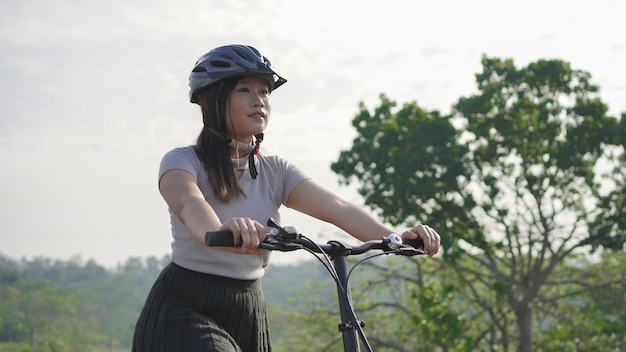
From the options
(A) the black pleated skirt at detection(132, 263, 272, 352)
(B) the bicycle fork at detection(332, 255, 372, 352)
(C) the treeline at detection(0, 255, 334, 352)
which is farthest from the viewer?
(C) the treeline at detection(0, 255, 334, 352)

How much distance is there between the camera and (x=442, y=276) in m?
24.4

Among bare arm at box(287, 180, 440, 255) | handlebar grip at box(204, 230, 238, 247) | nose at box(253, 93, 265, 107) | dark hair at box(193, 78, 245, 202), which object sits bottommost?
handlebar grip at box(204, 230, 238, 247)

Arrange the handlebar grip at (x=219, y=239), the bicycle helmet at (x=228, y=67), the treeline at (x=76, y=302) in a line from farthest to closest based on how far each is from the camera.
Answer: the treeline at (x=76, y=302) < the bicycle helmet at (x=228, y=67) < the handlebar grip at (x=219, y=239)

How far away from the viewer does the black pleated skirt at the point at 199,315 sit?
9.71 feet

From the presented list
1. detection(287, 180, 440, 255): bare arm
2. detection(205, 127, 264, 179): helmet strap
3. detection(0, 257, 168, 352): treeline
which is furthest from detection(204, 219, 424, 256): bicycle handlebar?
detection(0, 257, 168, 352): treeline

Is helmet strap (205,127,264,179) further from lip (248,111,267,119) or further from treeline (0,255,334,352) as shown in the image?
treeline (0,255,334,352)

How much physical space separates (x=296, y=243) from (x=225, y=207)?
0.69 m

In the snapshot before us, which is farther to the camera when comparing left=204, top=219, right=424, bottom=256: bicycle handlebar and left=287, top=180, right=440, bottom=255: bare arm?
left=287, top=180, right=440, bottom=255: bare arm

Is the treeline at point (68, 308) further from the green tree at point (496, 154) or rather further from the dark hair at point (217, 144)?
the dark hair at point (217, 144)

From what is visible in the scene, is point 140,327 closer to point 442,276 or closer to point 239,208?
point 239,208

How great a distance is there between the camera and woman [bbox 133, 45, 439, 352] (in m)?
3.01

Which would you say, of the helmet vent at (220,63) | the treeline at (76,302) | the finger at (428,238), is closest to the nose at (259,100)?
the helmet vent at (220,63)

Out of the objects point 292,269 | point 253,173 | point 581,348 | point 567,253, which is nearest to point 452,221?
point 567,253

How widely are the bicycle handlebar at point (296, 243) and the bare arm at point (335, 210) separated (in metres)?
0.44
